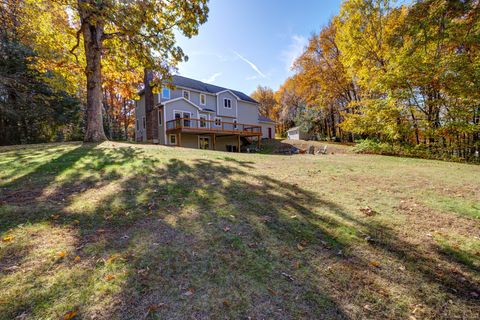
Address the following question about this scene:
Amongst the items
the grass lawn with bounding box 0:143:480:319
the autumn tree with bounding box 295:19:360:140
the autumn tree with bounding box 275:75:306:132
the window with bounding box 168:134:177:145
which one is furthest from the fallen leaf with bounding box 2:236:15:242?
the autumn tree with bounding box 275:75:306:132

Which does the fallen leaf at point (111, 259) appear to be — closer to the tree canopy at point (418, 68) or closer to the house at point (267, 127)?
the tree canopy at point (418, 68)

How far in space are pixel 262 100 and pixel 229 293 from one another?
46419 millimetres

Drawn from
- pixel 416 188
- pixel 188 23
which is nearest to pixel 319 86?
pixel 188 23

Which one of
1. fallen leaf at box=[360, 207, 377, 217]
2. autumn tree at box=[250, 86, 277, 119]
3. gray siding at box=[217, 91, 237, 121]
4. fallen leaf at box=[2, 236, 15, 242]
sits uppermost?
autumn tree at box=[250, 86, 277, 119]

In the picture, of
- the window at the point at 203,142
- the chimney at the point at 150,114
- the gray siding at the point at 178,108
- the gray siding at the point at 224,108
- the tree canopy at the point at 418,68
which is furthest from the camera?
the gray siding at the point at 224,108

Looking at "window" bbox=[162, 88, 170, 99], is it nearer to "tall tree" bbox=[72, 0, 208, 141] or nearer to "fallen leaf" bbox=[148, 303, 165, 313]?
"tall tree" bbox=[72, 0, 208, 141]

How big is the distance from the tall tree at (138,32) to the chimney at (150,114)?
8.06 meters

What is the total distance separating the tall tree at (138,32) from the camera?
724cm

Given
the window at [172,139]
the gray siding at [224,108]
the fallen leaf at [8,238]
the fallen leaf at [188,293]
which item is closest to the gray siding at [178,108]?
the window at [172,139]

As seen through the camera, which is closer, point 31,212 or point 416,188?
point 31,212

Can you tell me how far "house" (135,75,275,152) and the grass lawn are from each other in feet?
41.1

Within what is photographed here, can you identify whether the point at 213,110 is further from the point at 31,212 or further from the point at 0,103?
the point at 31,212

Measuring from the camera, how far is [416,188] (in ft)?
19.1

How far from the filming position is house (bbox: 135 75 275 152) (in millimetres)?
18078
